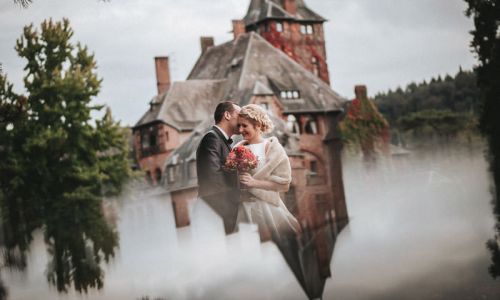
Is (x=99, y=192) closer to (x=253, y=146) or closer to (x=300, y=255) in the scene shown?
(x=300, y=255)

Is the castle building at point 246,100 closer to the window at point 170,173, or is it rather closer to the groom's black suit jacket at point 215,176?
the window at point 170,173

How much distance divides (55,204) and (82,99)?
4.11 meters

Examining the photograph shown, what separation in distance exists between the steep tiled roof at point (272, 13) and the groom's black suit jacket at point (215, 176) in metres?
35.4

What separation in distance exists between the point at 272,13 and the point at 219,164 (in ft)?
119

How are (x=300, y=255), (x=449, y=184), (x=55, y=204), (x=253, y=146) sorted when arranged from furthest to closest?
(x=449, y=184) → (x=55, y=204) → (x=300, y=255) → (x=253, y=146)

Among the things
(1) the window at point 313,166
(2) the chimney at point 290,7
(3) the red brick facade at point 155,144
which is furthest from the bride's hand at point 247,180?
(2) the chimney at point 290,7

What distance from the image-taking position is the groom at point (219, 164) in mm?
5113

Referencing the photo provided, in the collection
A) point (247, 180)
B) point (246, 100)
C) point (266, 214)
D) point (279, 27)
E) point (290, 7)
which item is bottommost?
point (266, 214)

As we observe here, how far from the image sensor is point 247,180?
501 cm

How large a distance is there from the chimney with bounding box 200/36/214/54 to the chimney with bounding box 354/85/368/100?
10071 millimetres

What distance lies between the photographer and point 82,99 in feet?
67.4

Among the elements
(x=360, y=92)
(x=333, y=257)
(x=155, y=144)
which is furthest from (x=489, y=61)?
(x=155, y=144)

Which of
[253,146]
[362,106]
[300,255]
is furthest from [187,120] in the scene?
[253,146]

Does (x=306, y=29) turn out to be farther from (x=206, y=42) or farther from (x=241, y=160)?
(x=241, y=160)
